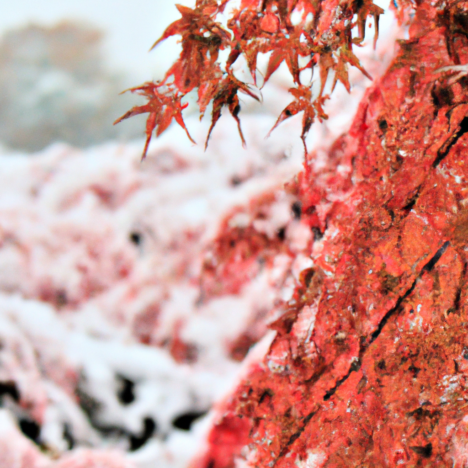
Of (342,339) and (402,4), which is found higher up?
(402,4)

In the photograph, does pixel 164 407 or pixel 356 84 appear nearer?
pixel 164 407

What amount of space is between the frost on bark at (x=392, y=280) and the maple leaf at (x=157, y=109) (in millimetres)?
204

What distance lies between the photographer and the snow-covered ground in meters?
0.48

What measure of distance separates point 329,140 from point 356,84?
0.32 ft

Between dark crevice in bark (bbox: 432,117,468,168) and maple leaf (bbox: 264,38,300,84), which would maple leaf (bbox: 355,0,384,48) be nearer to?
maple leaf (bbox: 264,38,300,84)

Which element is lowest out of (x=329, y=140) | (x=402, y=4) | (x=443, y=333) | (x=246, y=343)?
(x=443, y=333)

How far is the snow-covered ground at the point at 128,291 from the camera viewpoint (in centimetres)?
48

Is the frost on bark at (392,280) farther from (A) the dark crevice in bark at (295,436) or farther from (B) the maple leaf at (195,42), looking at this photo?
(B) the maple leaf at (195,42)

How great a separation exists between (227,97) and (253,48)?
3.1 inches

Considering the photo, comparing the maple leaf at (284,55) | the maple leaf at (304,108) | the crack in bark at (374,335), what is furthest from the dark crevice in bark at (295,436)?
the maple leaf at (284,55)

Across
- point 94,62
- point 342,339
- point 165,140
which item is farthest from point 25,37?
point 342,339

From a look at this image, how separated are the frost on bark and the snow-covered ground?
0.30ft

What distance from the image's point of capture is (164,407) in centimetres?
51

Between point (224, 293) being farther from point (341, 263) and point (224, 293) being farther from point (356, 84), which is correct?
point (356, 84)
